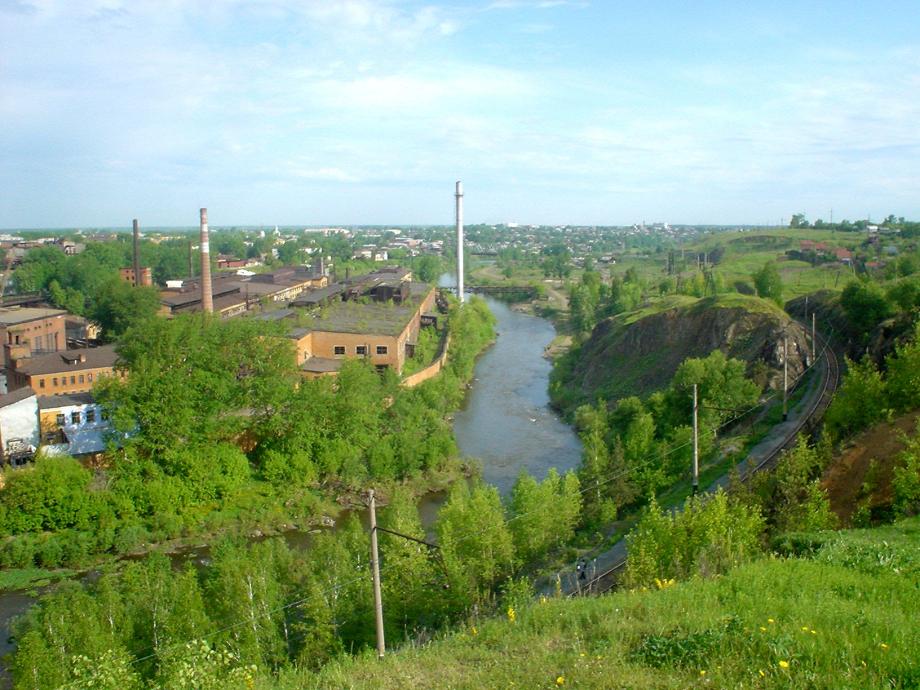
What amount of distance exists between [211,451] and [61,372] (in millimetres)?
6743

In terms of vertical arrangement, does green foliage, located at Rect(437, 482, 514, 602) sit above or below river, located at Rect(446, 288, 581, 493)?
above

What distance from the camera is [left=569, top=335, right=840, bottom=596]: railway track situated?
897 cm

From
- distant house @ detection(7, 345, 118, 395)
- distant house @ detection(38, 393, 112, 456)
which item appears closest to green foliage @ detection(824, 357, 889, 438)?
distant house @ detection(38, 393, 112, 456)

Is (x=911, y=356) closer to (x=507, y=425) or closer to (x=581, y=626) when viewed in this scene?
(x=581, y=626)

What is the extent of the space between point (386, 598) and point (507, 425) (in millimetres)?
13077

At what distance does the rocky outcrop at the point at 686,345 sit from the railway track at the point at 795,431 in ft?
2.25

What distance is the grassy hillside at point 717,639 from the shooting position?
411cm

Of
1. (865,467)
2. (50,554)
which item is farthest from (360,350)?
(865,467)

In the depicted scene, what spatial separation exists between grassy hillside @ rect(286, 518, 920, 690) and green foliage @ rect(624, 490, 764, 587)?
2.23ft

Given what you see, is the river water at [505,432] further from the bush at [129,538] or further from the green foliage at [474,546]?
the green foliage at [474,546]

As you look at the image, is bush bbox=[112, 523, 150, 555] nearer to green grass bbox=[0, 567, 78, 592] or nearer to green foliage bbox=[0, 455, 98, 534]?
green foliage bbox=[0, 455, 98, 534]

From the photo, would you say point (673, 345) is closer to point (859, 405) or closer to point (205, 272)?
point (859, 405)

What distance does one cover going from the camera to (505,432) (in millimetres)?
20969

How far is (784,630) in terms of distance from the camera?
4.57 m
